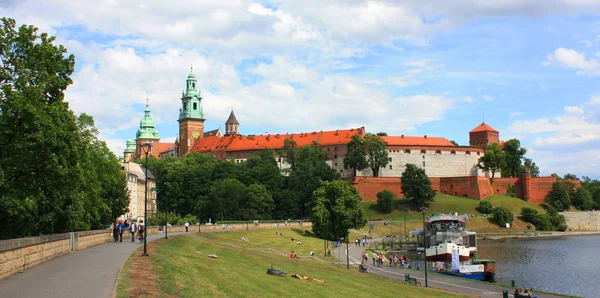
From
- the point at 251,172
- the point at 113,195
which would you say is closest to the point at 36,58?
the point at 113,195

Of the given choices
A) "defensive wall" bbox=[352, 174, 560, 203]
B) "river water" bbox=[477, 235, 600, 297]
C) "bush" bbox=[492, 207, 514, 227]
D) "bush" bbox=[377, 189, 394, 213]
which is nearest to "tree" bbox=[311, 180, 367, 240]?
"river water" bbox=[477, 235, 600, 297]

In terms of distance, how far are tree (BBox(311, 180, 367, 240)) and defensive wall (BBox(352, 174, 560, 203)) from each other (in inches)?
1676

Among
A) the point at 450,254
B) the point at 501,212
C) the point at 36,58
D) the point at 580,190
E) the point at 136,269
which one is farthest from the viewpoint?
the point at 580,190

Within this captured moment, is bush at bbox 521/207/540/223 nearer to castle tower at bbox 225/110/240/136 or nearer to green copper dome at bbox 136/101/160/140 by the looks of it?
castle tower at bbox 225/110/240/136

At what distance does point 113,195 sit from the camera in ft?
214

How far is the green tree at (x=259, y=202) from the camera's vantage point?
104 metres

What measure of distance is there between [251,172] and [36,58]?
94.3 meters

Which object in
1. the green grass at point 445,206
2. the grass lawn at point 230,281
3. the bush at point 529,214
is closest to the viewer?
the grass lawn at point 230,281

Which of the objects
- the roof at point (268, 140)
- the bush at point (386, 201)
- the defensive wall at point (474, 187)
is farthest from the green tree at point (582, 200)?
the roof at point (268, 140)

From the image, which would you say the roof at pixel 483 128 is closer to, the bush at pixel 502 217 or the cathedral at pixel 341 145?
the cathedral at pixel 341 145

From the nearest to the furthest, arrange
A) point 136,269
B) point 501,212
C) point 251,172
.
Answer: point 136,269, point 501,212, point 251,172

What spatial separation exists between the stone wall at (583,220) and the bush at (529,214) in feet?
36.0

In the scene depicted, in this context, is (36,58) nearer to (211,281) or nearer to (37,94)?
(37,94)

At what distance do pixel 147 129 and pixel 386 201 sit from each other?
328ft
